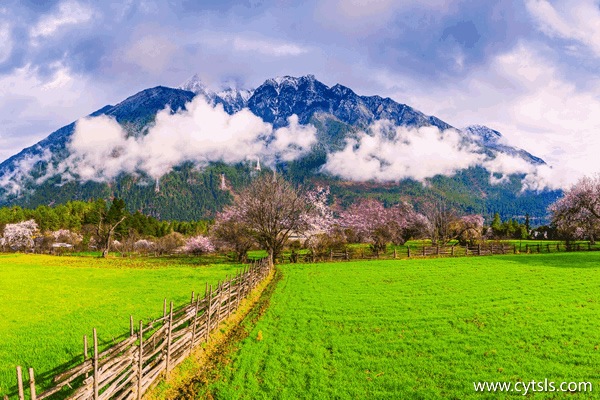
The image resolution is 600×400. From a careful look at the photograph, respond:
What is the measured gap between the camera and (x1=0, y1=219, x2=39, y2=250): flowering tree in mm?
93475

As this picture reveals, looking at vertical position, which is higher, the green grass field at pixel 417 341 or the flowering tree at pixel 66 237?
the flowering tree at pixel 66 237

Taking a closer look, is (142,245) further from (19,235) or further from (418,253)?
(418,253)

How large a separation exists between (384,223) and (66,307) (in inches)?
2281

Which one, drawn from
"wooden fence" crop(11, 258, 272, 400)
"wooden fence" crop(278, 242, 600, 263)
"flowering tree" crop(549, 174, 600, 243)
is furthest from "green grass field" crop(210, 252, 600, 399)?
"flowering tree" crop(549, 174, 600, 243)

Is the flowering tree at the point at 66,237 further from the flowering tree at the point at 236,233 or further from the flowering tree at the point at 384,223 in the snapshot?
the flowering tree at the point at 384,223

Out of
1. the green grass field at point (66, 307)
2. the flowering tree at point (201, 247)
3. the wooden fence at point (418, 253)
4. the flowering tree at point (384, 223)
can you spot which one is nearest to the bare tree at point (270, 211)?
the wooden fence at point (418, 253)

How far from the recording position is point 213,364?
14.0 meters

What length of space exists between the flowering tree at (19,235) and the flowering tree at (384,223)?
8313 cm

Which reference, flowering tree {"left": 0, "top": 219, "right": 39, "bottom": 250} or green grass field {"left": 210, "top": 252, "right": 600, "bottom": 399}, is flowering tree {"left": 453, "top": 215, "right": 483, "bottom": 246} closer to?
green grass field {"left": 210, "top": 252, "right": 600, "bottom": 399}

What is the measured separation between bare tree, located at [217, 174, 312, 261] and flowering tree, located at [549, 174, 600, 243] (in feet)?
155

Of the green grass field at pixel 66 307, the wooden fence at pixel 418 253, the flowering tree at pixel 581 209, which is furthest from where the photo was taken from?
the flowering tree at pixel 581 209

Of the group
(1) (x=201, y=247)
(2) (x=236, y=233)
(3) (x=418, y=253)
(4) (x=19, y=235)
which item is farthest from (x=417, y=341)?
(4) (x=19, y=235)

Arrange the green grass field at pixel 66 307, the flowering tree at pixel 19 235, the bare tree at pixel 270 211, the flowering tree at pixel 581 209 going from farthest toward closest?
the flowering tree at pixel 19 235 < the flowering tree at pixel 581 209 < the bare tree at pixel 270 211 < the green grass field at pixel 66 307

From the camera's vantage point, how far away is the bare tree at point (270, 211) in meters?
50.3
